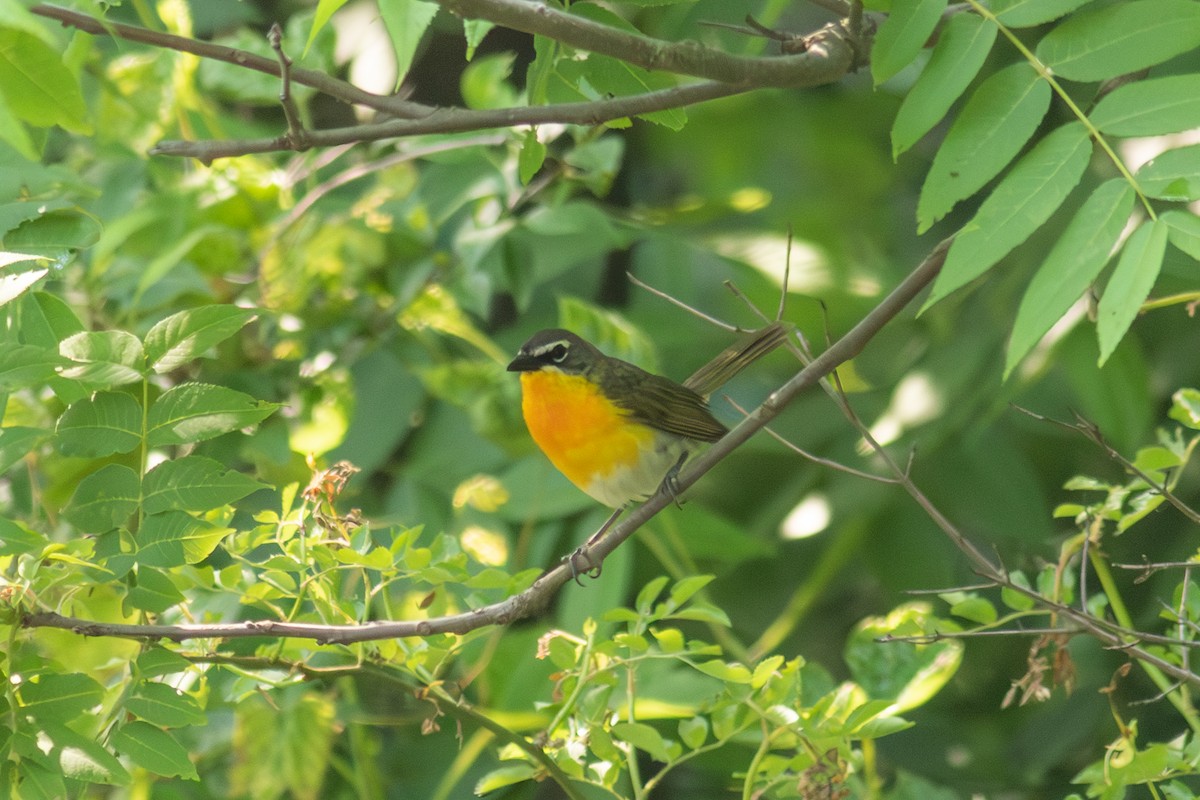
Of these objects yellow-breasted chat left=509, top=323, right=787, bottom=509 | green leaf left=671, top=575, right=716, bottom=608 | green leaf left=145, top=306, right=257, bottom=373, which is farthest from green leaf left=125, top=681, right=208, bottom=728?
yellow-breasted chat left=509, top=323, right=787, bottom=509

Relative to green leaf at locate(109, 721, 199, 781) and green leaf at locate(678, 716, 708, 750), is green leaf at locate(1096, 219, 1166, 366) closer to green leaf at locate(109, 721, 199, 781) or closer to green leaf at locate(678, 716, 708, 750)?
green leaf at locate(678, 716, 708, 750)

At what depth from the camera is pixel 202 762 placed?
338 centimetres

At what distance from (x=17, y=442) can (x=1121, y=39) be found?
63.0 inches

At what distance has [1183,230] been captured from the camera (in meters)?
1.55

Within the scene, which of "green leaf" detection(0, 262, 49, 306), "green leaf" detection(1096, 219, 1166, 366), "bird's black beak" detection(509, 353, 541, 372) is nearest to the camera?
"green leaf" detection(1096, 219, 1166, 366)

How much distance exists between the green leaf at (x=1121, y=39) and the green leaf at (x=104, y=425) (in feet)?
4.58

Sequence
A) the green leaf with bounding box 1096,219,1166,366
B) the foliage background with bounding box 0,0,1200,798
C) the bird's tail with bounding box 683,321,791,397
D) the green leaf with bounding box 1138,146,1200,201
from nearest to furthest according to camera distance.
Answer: the green leaf with bounding box 1096,219,1166,366 → the green leaf with bounding box 1138,146,1200,201 → the foliage background with bounding box 0,0,1200,798 → the bird's tail with bounding box 683,321,791,397

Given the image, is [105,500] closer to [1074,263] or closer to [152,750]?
[152,750]

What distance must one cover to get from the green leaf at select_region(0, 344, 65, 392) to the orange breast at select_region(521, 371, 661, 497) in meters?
1.85

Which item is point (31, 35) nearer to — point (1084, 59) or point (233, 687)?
point (233, 687)

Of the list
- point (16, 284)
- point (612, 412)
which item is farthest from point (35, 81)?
point (612, 412)

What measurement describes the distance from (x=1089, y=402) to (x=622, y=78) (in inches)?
65.6

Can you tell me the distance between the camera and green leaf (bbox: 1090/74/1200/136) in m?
1.65

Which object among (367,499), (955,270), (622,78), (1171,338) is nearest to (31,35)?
(622,78)
